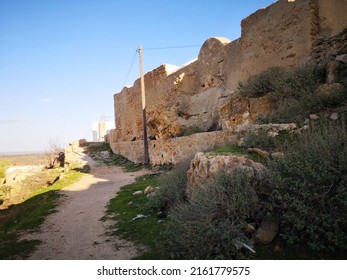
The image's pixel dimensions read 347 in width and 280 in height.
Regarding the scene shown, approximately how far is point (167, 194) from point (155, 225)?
3.28 ft

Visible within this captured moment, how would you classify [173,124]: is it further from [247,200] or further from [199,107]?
[247,200]

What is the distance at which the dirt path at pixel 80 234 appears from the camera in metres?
4.07

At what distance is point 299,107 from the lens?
575 centimetres

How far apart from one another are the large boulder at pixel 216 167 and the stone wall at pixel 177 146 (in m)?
1.81

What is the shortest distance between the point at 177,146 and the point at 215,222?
8.38 meters

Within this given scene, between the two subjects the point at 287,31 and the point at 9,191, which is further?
the point at 9,191

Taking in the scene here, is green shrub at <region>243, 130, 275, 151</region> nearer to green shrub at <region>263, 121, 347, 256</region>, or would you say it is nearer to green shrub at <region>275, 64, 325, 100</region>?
green shrub at <region>263, 121, 347, 256</region>

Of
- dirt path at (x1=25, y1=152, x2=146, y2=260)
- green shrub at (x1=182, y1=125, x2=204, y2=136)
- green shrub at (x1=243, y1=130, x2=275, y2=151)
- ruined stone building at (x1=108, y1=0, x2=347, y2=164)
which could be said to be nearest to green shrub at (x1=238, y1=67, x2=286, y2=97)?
ruined stone building at (x1=108, y1=0, x2=347, y2=164)

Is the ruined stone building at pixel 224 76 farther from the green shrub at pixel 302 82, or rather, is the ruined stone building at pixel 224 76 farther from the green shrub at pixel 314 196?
the green shrub at pixel 314 196

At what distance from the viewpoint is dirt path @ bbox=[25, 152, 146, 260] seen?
4.07 m

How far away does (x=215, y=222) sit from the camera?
3.20 m

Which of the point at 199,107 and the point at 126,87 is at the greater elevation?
the point at 126,87

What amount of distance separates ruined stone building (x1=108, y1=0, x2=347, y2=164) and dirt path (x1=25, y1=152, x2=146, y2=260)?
4249mm
